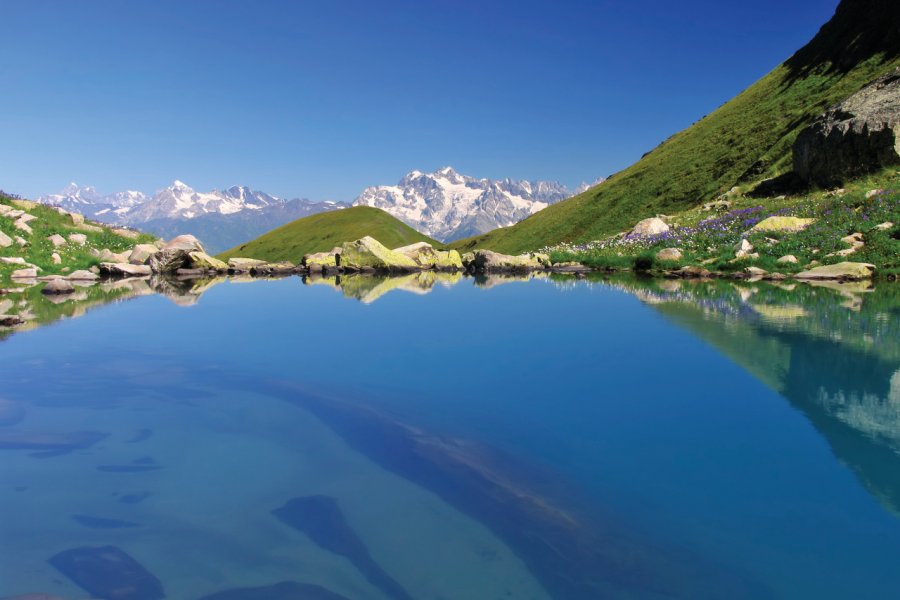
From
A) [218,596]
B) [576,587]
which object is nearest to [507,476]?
[576,587]

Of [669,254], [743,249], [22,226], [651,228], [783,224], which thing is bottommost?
[669,254]

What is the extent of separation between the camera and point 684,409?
1053 cm

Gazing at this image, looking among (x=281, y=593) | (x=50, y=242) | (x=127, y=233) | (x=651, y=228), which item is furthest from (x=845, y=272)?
(x=127, y=233)

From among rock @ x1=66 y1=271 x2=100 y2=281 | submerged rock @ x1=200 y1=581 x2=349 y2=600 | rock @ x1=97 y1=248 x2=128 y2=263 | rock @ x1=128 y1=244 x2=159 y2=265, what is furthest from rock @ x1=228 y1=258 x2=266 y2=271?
submerged rock @ x1=200 y1=581 x2=349 y2=600

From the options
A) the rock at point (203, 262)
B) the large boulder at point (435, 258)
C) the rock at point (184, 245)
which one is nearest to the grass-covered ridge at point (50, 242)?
the rock at point (184, 245)

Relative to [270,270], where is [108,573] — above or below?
below

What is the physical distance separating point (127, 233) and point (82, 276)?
1863 centimetres

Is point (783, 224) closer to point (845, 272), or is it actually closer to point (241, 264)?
point (845, 272)

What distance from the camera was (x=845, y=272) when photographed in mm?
32250

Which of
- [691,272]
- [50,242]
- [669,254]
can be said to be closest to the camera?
[691,272]

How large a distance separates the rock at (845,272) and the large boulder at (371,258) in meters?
36.4

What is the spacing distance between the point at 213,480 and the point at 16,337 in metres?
15.4

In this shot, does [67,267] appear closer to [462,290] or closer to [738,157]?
[462,290]

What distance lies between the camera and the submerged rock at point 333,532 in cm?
549
